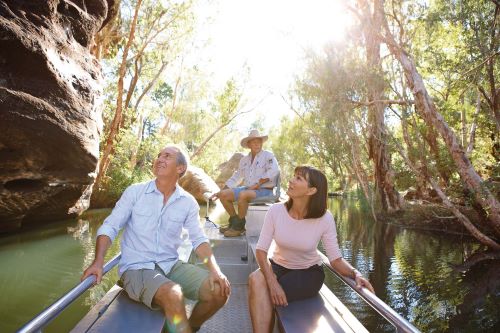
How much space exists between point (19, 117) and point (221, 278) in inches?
290

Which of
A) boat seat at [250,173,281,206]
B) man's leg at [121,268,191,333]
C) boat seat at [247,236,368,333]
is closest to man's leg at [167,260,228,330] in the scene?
man's leg at [121,268,191,333]

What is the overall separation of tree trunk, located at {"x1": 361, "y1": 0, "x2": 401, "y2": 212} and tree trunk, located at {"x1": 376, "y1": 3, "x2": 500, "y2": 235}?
2.93 m

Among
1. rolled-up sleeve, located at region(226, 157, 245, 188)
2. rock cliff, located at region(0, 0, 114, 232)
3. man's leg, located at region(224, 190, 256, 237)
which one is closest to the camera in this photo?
man's leg, located at region(224, 190, 256, 237)

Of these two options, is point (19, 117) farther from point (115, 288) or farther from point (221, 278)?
point (221, 278)

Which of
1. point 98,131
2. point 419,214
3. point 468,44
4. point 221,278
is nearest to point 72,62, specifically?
point 98,131

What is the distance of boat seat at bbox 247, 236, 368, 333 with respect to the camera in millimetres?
2623

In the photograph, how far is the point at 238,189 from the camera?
6375mm

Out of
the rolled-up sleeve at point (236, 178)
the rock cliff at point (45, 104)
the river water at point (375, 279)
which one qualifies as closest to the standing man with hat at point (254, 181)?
the rolled-up sleeve at point (236, 178)

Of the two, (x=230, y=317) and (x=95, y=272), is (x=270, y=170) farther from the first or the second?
(x=95, y=272)

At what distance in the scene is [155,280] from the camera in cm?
263

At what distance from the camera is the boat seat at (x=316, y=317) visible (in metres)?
2.62

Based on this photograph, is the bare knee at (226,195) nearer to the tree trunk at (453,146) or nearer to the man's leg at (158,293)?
the man's leg at (158,293)

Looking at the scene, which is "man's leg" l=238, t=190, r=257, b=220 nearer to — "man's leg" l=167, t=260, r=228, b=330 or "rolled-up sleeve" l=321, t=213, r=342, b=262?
"rolled-up sleeve" l=321, t=213, r=342, b=262

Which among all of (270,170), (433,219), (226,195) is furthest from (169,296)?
(433,219)
